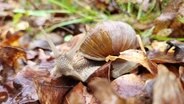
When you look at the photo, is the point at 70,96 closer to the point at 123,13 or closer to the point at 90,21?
the point at 123,13

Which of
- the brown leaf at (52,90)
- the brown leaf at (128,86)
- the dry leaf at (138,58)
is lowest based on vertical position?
the brown leaf at (52,90)

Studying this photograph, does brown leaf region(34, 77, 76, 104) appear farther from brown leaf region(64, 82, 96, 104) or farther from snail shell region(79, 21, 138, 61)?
snail shell region(79, 21, 138, 61)

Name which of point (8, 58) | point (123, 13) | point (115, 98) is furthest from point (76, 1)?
point (115, 98)

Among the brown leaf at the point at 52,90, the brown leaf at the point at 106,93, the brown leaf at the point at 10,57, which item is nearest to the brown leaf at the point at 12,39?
the brown leaf at the point at 10,57

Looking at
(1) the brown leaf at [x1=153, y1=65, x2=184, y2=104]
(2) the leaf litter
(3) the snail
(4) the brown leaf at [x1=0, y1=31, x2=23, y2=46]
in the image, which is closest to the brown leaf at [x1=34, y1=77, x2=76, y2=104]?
(2) the leaf litter

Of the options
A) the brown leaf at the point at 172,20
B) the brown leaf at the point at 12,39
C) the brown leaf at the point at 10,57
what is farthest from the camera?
the brown leaf at the point at 12,39

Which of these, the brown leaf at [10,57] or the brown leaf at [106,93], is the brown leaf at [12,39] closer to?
the brown leaf at [10,57]

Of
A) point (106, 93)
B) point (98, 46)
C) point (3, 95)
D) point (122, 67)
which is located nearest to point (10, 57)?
point (3, 95)

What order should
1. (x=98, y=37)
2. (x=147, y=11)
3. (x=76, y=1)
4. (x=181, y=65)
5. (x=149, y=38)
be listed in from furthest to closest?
(x=76, y=1), (x=147, y=11), (x=149, y=38), (x=98, y=37), (x=181, y=65)
